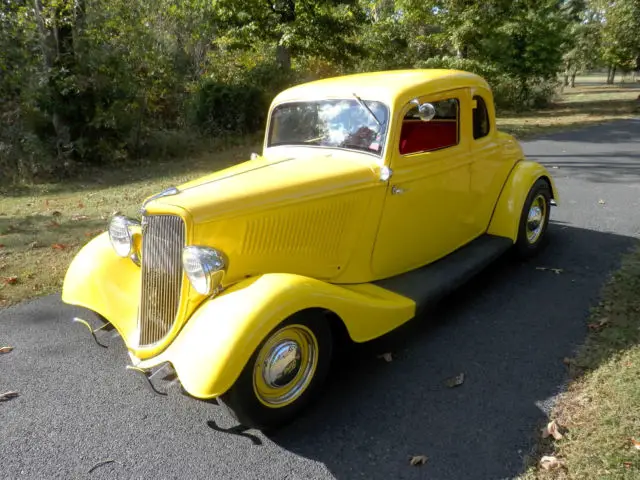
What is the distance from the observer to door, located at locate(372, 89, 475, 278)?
3.69 meters

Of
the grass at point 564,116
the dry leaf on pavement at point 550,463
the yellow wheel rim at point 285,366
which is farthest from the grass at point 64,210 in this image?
the dry leaf on pavement at point 550,463

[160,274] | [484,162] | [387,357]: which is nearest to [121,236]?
[160,274]

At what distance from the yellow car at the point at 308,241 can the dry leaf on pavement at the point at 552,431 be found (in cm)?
105

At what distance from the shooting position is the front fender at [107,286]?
3.27 m

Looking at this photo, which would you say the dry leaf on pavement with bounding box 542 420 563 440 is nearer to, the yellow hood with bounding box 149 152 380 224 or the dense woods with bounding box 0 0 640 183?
the yellow hood with bounding box 149 152 380 224

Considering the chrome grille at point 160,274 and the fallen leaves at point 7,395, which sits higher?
the chrome grille at point 160,274

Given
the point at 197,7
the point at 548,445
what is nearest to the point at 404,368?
the point at 548,445

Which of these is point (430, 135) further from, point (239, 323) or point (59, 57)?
point (59, 57)

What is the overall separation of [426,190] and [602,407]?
1.89m

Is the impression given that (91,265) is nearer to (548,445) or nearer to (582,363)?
(548,445)

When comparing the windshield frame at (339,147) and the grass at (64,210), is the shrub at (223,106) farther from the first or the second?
the windshield frame at (339,147)

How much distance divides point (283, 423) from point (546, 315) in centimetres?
242

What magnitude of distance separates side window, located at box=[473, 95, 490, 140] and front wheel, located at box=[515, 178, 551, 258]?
812 mm

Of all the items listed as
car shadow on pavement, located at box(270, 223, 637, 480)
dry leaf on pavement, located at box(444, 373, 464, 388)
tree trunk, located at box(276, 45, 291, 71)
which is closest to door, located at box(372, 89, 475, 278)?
car shadow on pavement, located at box(270, 223, 637, 480)
